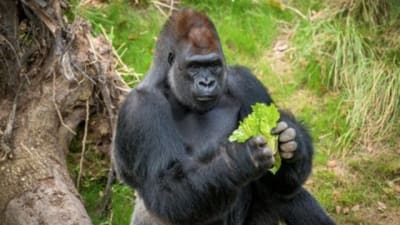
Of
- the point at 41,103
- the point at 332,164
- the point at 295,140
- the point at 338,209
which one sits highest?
the point at 41,103

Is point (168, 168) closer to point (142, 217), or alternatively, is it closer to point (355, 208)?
point (142, 217)

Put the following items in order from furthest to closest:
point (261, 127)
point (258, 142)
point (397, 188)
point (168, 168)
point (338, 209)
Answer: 1. point (397, 188)
2. point (338, 209)
3. point (168, 168)
4. point (261, 127)
5. point (258, 142)

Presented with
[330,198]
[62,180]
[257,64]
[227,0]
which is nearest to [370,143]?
[330,198]

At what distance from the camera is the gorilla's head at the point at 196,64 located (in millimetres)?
4160

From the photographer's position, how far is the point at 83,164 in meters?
5.90

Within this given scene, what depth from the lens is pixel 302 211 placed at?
186 inches

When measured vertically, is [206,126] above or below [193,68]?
below

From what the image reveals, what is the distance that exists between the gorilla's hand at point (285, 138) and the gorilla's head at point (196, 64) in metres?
0.37

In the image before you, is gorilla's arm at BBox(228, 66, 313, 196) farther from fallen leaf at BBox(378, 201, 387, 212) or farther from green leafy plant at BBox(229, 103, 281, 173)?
fallen leaf at BBox(378, 201, 387, 212)

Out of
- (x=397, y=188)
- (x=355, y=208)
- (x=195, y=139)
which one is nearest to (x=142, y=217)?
(x=195, y=139)

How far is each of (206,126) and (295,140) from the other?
0.46 meters

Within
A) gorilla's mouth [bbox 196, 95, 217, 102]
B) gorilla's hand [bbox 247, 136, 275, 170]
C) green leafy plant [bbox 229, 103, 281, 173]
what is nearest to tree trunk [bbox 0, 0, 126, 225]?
gorilla's mouth [bbox 196, 95, 217, 102]

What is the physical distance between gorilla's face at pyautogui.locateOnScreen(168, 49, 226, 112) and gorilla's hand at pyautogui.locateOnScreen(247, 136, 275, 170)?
18.7 inches

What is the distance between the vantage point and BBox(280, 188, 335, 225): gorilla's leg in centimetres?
471
